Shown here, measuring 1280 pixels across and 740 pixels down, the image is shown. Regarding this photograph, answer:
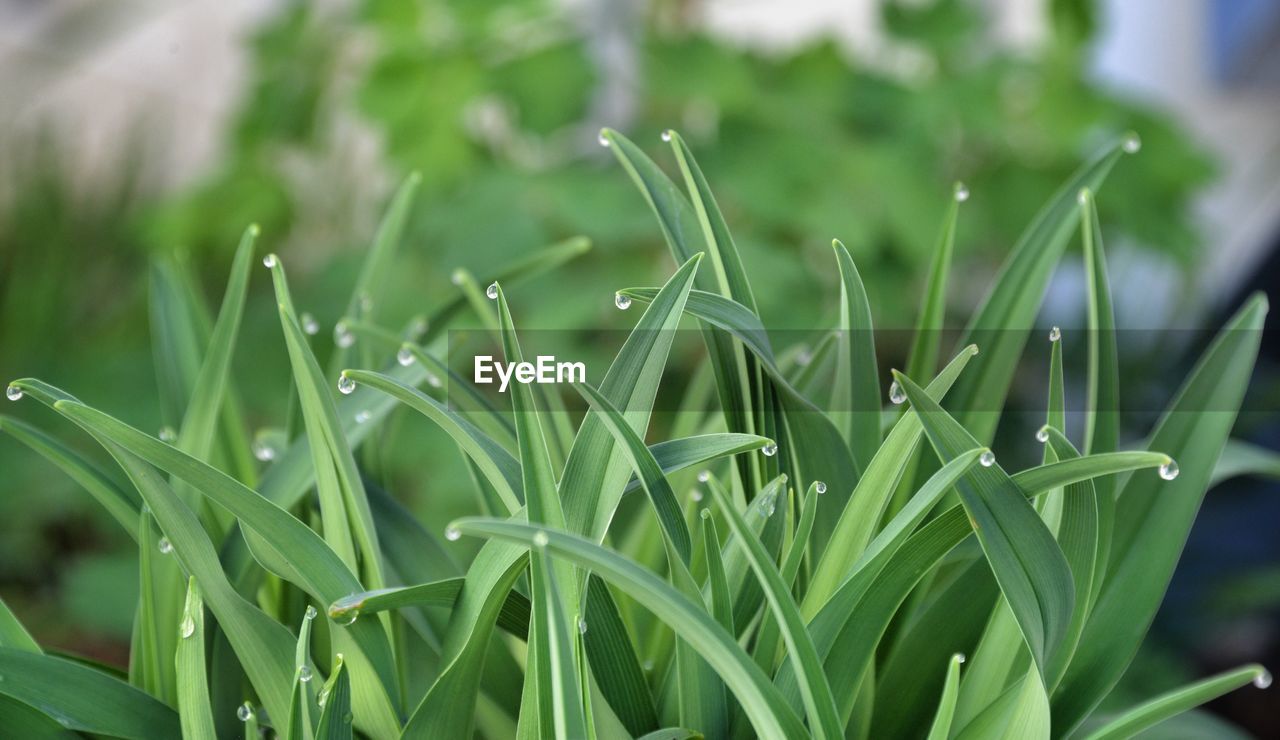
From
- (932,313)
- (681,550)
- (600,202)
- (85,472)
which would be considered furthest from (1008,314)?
(600,202)

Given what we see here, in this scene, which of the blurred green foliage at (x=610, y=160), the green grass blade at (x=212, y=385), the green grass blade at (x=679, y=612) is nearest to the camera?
the green grass blade at (x=679, y=612)

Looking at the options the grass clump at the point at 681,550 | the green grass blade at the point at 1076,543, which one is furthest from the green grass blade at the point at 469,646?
the green grass blade at the point at 1076,543

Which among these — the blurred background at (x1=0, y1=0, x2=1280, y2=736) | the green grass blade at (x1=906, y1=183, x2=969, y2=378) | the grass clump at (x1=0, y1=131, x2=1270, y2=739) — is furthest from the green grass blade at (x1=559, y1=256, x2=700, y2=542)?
Answer: the blurred background at (x1=0, y1=0, x2=1280, y2=736)

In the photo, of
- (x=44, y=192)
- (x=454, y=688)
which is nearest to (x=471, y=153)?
(x=44, y=192)

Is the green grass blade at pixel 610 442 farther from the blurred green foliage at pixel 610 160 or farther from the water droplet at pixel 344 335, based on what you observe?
the blurred green foliage at pixel 610 160

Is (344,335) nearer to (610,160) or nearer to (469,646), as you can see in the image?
(469,646)

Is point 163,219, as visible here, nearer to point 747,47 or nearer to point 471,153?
point 471,153
